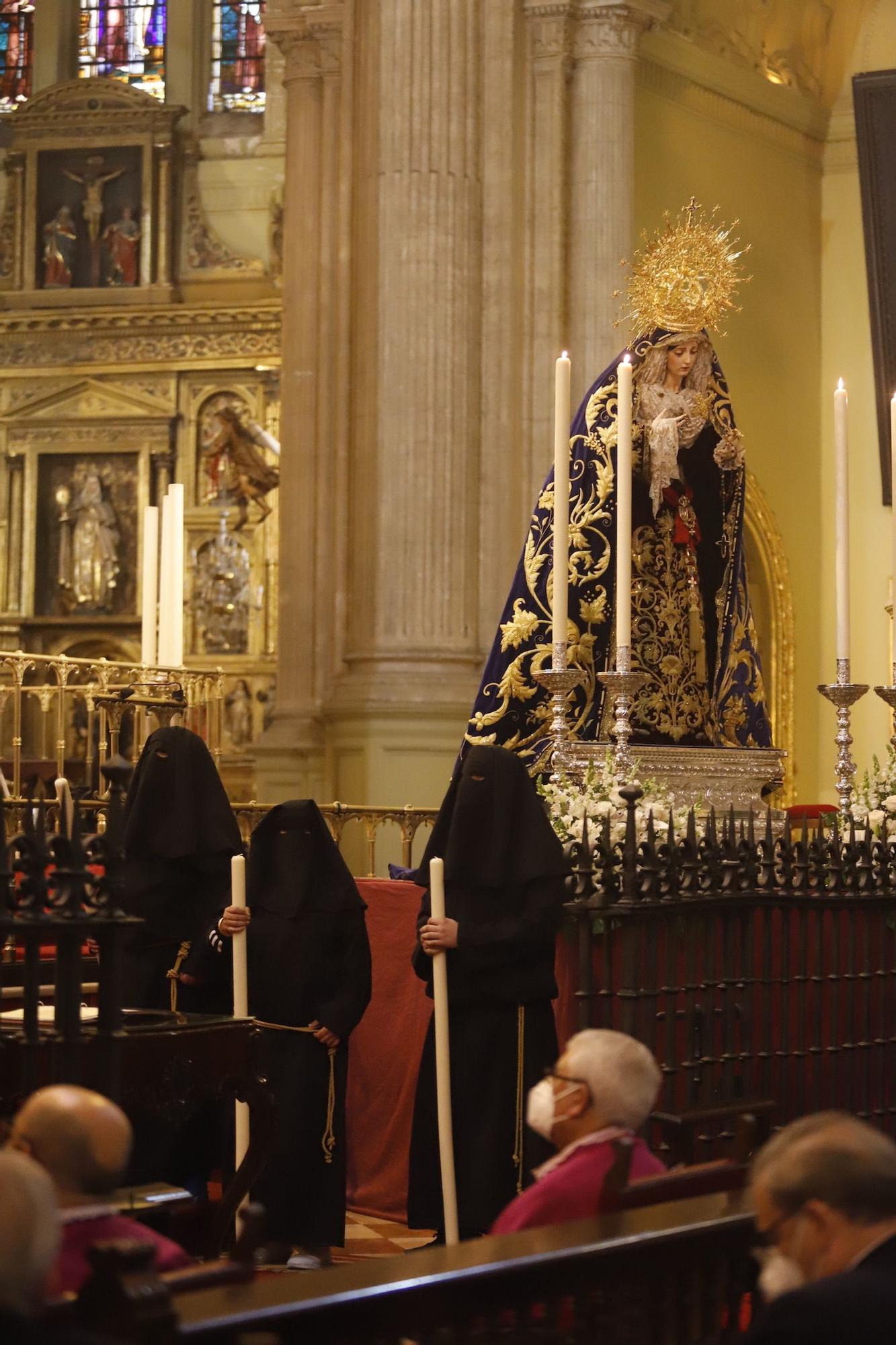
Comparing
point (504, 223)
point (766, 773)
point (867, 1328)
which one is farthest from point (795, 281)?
point (867, 1328)

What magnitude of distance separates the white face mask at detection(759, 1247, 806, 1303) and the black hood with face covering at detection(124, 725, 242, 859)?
3803 mm

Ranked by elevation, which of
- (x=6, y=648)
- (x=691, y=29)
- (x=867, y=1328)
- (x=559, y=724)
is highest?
(x=691, y=29)

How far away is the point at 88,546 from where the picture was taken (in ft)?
71.9

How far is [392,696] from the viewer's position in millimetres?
12102

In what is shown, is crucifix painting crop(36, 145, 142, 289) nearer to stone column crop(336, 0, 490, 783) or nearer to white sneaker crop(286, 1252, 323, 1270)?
stone column crop(336, 0, 490, 783)

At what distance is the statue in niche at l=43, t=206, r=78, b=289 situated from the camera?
72.3ft

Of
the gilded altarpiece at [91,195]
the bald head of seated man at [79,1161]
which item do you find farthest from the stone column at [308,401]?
the bald head of seated man at [79,1161]

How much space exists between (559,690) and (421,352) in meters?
6.25

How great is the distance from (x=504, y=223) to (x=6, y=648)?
10.2 meters

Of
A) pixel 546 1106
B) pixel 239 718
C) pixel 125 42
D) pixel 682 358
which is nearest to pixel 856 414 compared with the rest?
pixel 239 718

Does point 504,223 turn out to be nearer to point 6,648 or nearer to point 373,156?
point 373,156

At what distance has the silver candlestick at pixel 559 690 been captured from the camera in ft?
21.2

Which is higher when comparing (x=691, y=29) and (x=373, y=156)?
(x=691, y=29)

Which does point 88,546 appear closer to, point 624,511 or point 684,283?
point 684,283
